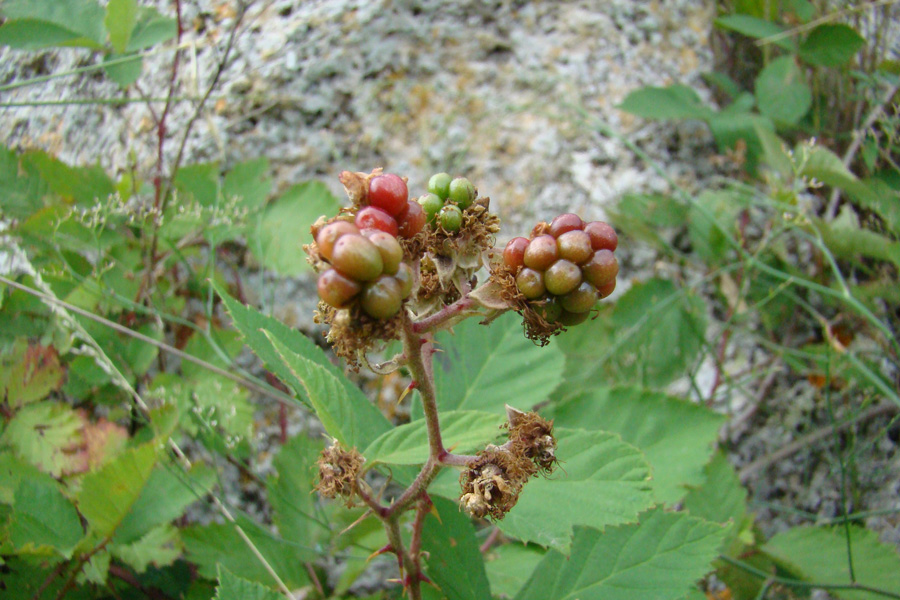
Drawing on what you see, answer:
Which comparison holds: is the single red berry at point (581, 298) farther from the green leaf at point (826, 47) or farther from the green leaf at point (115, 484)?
the green leaf at point (826, 47)

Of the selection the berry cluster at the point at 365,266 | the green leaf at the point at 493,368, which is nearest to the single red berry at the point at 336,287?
the berry cluster at the point at 365,266

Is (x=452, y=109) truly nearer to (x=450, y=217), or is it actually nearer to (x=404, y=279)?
(x=450, y=217)

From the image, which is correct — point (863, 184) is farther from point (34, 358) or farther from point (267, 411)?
point (34, 358)

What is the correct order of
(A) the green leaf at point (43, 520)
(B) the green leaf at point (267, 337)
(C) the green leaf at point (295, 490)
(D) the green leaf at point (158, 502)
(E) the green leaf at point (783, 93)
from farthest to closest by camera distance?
(E) the green leaf at point (783, 93) → (C) the green leaf at point (295, 490) → (D) the green leaf at point (158, 502) → (A) the green leaf at point (43, 520) → (B) the green leaf at point (267, 337)

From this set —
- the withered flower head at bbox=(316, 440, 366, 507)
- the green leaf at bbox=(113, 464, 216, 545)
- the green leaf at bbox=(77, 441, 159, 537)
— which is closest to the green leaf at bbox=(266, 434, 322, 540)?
the green leaf at bbox=(113, 464, 216, 545)

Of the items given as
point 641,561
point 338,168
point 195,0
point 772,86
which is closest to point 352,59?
point 338,168

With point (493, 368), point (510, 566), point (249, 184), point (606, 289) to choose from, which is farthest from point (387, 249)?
point (249, 184)
